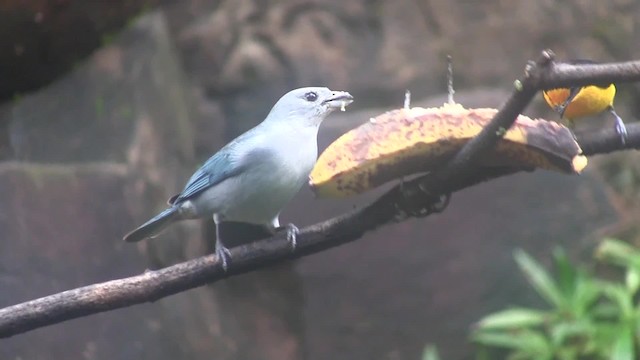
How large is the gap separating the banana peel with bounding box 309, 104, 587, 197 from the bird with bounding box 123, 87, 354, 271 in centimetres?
31

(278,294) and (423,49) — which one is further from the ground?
(423,49)

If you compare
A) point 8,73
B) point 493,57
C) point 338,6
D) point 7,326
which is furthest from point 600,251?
point 7,326

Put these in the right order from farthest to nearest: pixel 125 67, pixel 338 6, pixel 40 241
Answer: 1. pixel 338 6
2. pixel 125 67
3. pixel 40 241

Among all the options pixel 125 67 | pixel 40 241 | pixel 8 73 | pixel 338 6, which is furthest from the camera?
pixel 338 6

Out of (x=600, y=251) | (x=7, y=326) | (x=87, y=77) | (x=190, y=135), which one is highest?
(x=87, y=77)

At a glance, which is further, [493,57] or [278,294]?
[493,57]

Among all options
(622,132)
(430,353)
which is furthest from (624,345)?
(622,132)

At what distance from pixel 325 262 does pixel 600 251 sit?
3.82ft

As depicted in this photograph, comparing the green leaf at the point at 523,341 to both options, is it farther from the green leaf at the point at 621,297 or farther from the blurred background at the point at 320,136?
the green leaf at the point at 621,297

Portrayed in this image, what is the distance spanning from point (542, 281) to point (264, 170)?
1.87 meters

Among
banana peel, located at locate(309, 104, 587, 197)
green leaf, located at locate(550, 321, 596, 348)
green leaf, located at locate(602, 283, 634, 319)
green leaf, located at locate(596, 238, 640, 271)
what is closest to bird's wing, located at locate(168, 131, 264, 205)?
banana peel, located at locate(309, 104, 587, 197)

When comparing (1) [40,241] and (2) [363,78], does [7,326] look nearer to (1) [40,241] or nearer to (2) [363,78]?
(1) [40,241]

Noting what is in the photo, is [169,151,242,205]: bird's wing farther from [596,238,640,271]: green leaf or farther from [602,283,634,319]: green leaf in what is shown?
[596,238,640,271]: green leaf

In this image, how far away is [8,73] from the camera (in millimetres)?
3227
